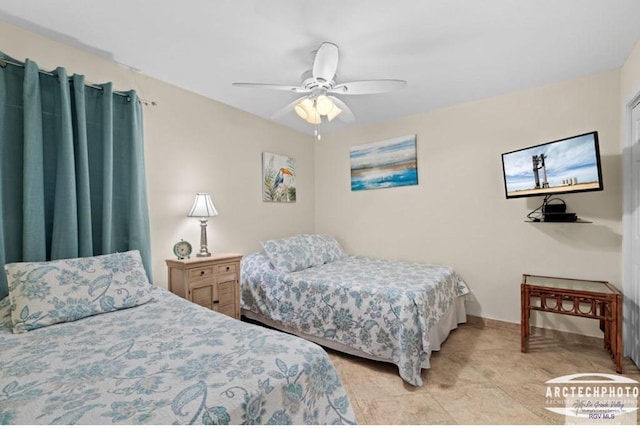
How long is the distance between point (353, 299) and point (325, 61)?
1757 mm

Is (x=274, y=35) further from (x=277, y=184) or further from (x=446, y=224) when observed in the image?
(x=446, y=224)

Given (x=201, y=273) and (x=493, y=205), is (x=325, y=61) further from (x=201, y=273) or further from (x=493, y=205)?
(x=493, y=205)

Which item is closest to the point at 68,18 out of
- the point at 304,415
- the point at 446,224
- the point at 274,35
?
the point at 274,35

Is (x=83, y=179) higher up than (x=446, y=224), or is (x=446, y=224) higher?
(x=83, y=179)

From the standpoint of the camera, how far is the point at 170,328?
55.6 inches

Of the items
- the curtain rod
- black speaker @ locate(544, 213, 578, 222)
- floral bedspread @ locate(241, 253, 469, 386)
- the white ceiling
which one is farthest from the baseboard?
the curtain rod

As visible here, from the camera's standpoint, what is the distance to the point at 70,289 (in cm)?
158

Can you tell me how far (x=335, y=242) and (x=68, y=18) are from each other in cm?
310

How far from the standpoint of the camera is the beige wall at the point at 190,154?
7.00 ft

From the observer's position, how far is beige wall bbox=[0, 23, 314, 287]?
2133 millimetres

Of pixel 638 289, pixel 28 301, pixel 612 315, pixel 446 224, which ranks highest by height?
pixel 446 224

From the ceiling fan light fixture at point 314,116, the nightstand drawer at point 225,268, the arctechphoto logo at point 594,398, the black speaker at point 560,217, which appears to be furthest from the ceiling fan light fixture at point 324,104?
the arctechphoto logo at point 594,398

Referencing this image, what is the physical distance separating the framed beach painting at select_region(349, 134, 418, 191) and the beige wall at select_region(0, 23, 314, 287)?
1.02 meters

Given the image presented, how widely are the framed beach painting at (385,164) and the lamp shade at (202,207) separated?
195 centimetres
